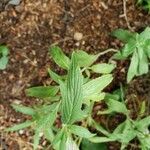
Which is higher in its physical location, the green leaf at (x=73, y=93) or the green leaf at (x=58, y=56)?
the green leaf at (x=58, y=56)

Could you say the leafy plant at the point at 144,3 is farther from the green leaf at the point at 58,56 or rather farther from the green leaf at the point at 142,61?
the green leaf at the point at 58,56

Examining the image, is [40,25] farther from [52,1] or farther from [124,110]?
[124,110]

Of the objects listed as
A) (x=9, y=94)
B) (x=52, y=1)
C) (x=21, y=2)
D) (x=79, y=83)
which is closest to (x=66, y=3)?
(x=52, y=1)

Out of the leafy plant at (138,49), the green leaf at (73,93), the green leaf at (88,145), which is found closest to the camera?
the green leaf at (73,93)

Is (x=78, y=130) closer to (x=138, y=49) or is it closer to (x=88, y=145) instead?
(x=138, y=49)

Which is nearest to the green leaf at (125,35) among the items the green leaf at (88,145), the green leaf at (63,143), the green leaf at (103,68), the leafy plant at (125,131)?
the green leaf at (103,68)

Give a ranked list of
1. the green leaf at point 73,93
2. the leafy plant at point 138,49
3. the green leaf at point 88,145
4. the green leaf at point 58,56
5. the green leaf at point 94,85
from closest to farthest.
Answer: the green leaf at point 73,93, the green leaf at point 94,85, the green leaf at point 58,56, the leafy plant at point 138,49, the green leaf at point 88,145

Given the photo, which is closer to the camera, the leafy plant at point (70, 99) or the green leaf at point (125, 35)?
the leafy plant at point (70, 99)

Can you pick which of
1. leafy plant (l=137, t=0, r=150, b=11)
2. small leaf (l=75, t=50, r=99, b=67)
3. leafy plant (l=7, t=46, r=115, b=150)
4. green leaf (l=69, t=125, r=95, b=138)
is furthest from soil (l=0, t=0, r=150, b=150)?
green leaf (l=69, t=125, r=95, b=138)

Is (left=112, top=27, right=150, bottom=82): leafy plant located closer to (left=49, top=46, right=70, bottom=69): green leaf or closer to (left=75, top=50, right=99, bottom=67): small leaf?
(left=75, top=50, right=99, bottom=67): small leaf
